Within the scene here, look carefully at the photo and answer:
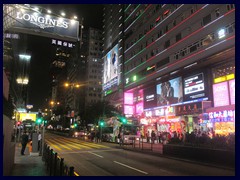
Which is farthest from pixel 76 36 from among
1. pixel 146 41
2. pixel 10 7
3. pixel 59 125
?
pixel 59 125

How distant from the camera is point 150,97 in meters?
40.2

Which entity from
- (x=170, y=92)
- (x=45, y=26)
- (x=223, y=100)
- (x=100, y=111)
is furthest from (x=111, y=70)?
(x=45, y=26)

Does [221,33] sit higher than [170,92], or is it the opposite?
[221,33]

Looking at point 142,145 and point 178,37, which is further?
point 178,37

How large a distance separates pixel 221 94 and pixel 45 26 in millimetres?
20762

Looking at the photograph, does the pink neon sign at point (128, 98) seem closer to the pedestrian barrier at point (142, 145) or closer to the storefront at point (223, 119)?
the pedestrian barrier at point (142, 145)

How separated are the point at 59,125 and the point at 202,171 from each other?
415 feet

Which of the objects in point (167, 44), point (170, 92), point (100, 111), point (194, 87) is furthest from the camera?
point (100, 111)

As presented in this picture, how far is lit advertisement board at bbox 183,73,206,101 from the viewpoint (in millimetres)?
28353

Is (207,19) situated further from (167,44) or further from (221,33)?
(167,44)

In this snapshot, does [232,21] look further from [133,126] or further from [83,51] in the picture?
[83,51]

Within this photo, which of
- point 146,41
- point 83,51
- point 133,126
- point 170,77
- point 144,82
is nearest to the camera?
point 170,77

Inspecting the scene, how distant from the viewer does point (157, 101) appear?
124 ft

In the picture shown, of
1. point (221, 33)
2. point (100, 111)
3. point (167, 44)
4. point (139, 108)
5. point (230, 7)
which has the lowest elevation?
point (100, 111)
